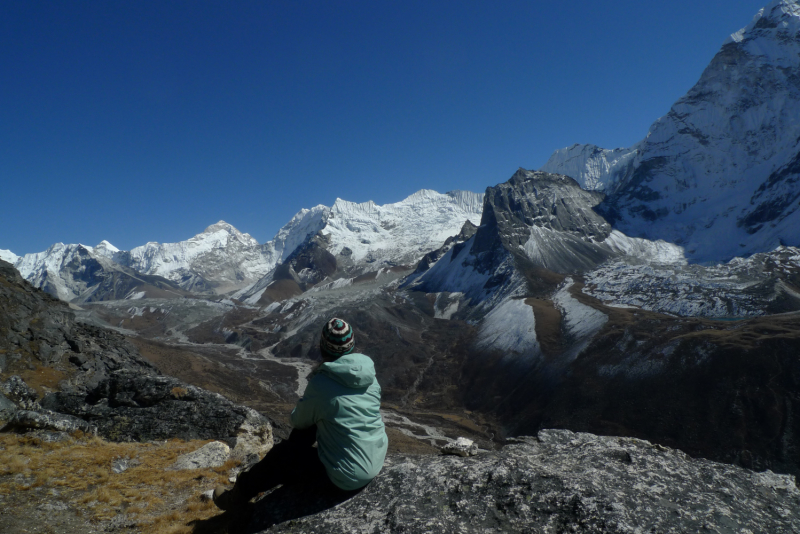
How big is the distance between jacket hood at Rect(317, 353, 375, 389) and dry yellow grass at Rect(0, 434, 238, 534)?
4.63 metres

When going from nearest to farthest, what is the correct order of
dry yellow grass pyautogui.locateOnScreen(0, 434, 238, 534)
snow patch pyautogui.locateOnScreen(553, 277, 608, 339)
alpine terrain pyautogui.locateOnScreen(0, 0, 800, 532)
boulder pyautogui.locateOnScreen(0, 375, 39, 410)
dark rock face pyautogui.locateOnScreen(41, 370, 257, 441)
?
alpine terrain pyautogui.locateOnScreen(0, 0, 800, 532) → dry yellow grass pyautogui.locateOnScreen(0, 434, 238, 534) → dark rock face pyautogui.locateOnScreen(41, 370, 257, 441) → boulder pyautogui.locateOnScreen(0, 375, 39, 410) → snow patch pyautogui.locateOnScreen(553, 277, 608, 339)

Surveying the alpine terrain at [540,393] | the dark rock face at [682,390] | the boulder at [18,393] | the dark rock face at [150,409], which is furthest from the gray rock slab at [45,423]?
the dark rock face at [682,390]

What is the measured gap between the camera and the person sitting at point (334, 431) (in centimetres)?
661

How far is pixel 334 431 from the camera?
6645 millimetres

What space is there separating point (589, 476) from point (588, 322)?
111 meters

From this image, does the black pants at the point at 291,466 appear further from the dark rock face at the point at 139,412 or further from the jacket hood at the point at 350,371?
the dark rock face at the point at 139,412

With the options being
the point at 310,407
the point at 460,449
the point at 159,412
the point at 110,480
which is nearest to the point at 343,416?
the point at 310,407

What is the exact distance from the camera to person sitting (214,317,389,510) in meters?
6.61

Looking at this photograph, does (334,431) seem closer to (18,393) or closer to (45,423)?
(45,423)

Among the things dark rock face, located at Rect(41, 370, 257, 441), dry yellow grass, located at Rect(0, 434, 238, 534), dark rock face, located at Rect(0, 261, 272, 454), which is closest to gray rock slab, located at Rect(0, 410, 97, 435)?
dark rock face, located at Rect(0, 261, 272, 454)

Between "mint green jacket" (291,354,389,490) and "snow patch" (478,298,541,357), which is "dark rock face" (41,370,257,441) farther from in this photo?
"snow patch" (478,298,541,357)

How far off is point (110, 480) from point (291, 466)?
678 centimetres

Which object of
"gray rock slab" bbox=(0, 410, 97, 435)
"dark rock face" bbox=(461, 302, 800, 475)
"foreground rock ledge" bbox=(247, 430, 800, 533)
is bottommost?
"dark rock face" bbox=(461, 302, 800, 475)

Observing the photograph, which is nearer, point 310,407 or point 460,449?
point 310,407
